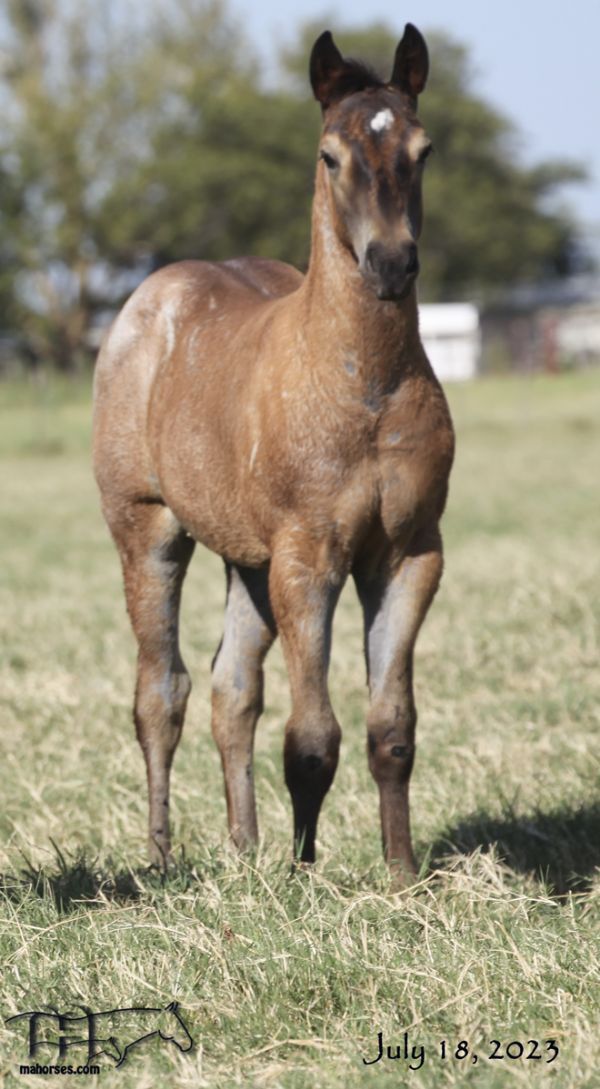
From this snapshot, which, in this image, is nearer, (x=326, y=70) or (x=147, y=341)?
(x=326, y=70)

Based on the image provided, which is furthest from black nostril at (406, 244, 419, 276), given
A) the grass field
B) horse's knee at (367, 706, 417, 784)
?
the grass field

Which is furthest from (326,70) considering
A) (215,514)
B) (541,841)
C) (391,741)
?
(541,841)

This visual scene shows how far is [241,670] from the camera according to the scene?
5.89 metres

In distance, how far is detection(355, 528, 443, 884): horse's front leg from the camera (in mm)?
4867

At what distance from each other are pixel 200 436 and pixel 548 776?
2.01 meters

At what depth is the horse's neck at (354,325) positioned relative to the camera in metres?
4.72

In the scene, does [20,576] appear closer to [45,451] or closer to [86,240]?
[45,451]

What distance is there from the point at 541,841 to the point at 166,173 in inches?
2486

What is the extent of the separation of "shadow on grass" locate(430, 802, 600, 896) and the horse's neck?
5.05 feet

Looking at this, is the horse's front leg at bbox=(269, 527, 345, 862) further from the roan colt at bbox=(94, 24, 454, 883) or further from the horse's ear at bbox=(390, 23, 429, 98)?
the horse's ear at bbox=(390, 23, 429, 98)

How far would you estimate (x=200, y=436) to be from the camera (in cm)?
541

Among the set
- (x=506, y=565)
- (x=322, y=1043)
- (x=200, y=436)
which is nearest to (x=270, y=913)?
(x=322, y=1043)

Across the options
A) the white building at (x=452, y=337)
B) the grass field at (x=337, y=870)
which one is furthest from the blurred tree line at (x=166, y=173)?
the grass field at (x=337, y=870)

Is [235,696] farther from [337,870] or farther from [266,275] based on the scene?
[266,275]
